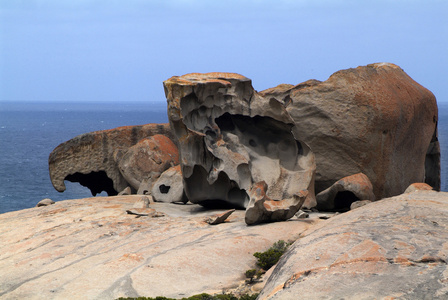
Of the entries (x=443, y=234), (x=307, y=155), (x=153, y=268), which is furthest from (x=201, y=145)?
(x=443, y=234)

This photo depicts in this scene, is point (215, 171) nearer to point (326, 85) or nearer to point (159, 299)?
point (326, 85)

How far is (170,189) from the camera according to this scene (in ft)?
51.8

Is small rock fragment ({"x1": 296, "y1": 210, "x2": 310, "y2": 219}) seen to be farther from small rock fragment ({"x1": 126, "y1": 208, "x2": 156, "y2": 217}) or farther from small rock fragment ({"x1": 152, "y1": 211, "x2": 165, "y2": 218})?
small rock fragment ({"x1": 126, "y1": 208, "x2": 156, "y2": 217})

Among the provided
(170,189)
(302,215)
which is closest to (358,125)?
(302,215)

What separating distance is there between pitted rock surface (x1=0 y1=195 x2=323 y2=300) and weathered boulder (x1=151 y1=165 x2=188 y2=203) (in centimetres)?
164

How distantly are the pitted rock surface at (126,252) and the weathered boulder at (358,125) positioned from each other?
3.64 metres

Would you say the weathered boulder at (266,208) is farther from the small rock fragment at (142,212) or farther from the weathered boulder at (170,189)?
the weathered boulder at (170,189)

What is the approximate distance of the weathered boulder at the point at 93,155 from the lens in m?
20.6

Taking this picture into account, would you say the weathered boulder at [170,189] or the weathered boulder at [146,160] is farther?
the weathered boulder at [146,160]

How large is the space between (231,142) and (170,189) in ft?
7.40

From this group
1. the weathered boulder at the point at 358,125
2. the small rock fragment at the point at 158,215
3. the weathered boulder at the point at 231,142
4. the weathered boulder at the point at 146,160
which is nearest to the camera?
the small rock fragment at the point at 158,215

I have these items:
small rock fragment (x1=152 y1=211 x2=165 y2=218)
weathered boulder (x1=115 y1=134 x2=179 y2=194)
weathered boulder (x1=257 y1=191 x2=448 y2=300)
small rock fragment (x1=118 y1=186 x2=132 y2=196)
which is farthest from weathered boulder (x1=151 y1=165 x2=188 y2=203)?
weathered boulder (x1=257 y1=191 x2=448 y2=300)

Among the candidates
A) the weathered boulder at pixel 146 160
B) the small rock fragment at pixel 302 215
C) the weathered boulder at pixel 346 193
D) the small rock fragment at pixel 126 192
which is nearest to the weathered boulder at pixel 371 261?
the small rock fragment at pixel 302 215

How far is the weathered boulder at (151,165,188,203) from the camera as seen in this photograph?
51.2 ft
